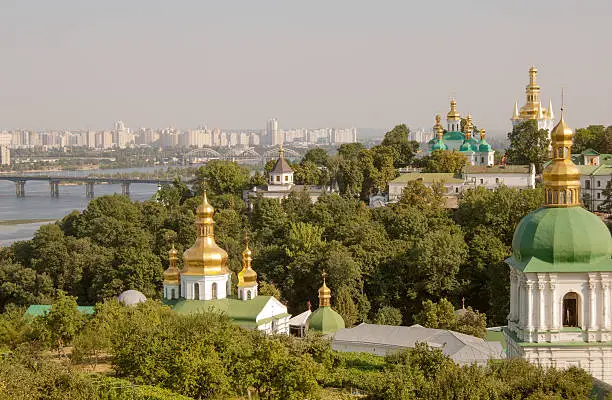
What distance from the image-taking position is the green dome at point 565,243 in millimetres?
12266

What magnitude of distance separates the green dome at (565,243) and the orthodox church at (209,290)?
32.0 ft

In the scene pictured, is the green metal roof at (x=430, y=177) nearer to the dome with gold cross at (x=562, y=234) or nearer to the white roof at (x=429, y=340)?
the white roof at (x=429, y=340)

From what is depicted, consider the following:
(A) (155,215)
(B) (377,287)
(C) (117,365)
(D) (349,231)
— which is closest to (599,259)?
(C) (117,365)

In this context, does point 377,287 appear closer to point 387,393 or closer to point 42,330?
point 42,330

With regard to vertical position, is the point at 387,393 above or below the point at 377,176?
below

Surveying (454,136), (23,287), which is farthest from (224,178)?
(454,136)

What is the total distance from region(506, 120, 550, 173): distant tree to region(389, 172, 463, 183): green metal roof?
4.14 meters

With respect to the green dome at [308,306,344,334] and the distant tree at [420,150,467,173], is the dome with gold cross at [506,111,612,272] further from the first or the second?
the distant tree at [420,150,467,173]

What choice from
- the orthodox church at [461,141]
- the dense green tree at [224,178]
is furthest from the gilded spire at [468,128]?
the dense green tree at [224,178]

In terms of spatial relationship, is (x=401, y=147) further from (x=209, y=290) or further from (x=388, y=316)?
(x=209, y=290)

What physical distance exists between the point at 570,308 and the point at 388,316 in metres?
13.0

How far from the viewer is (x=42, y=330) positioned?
1989 centimetres

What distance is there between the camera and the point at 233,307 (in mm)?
21578

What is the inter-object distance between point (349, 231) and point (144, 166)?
119 metres
